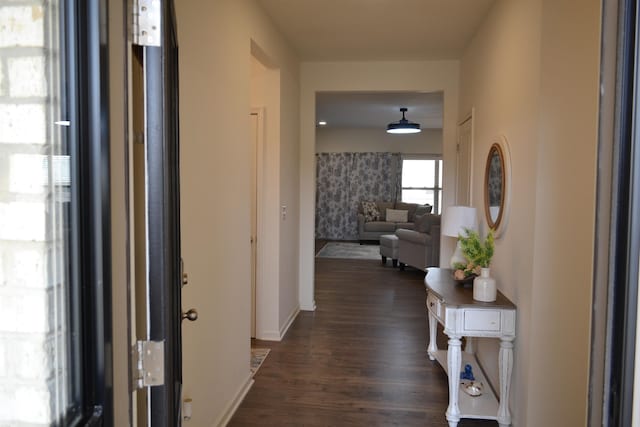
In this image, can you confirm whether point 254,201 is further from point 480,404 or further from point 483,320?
point 480,404

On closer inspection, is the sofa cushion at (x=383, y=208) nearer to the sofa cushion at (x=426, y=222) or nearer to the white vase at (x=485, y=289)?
the sofa cushion at (x=426, y=222)

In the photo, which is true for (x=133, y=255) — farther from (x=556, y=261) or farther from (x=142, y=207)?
(x=556, y=261)

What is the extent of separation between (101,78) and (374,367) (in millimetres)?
3243

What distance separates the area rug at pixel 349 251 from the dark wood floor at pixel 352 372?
325 cm

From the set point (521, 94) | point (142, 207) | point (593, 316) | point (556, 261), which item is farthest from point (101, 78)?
point (521, 94)

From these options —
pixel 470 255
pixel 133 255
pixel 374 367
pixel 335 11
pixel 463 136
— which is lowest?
pixel 374 367

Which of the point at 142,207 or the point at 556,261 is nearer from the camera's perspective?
the point at 142,207

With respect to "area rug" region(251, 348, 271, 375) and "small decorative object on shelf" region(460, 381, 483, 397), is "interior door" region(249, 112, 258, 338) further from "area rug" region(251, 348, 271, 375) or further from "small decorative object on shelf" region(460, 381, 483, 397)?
"small decorative object on shelf" region(460, 381, 483, 397)

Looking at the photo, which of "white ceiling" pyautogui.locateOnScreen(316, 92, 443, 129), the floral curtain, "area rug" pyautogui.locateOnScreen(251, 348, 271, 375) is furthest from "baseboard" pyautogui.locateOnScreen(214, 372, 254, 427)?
the floral curtain

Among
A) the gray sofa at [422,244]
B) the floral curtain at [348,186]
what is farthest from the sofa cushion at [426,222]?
the floral curtain at [348,186]

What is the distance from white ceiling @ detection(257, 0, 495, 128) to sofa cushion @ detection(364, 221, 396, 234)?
20.1ft

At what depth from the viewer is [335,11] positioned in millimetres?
3510

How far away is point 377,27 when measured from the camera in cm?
388

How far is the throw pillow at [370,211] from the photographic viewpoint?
10945 mm
